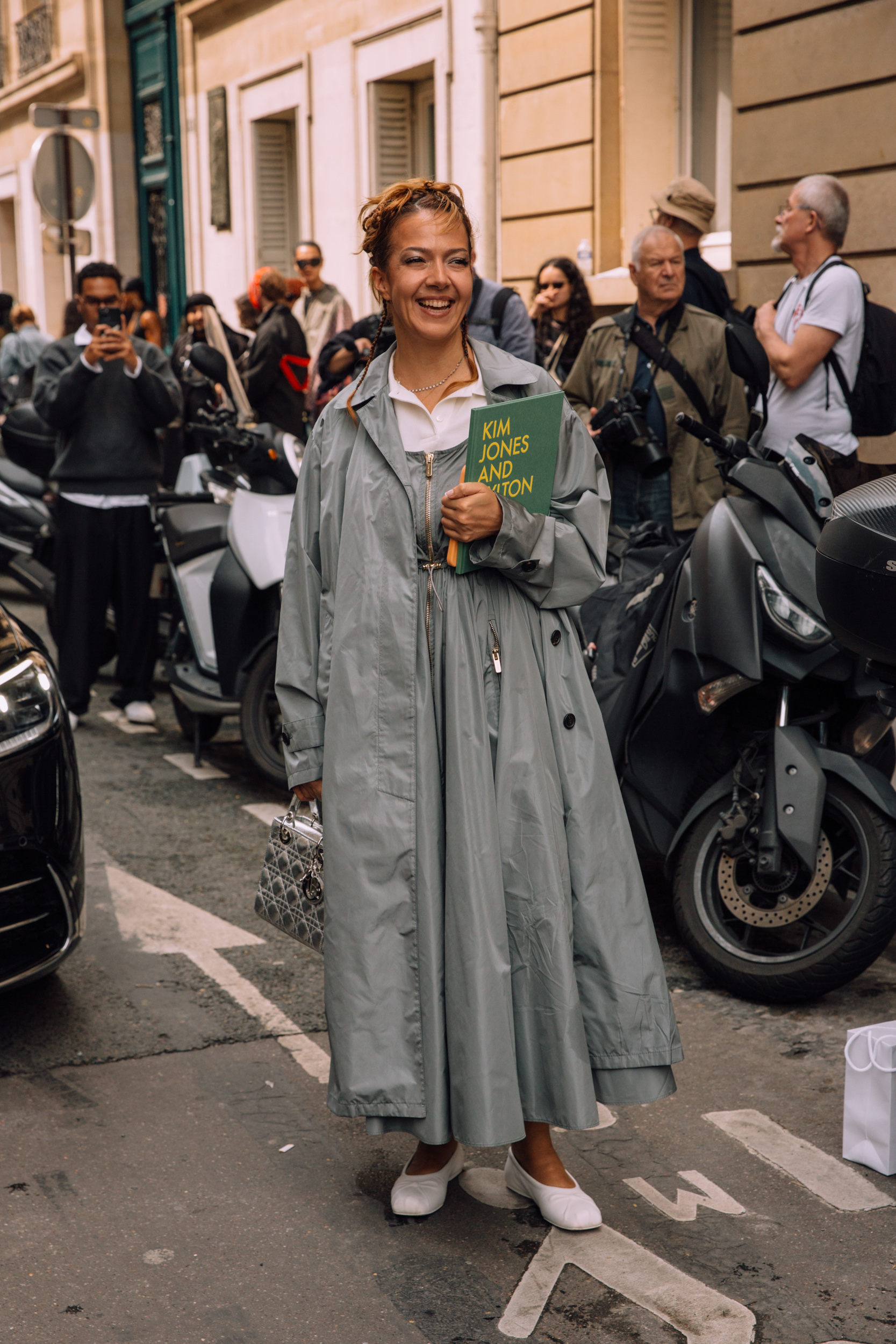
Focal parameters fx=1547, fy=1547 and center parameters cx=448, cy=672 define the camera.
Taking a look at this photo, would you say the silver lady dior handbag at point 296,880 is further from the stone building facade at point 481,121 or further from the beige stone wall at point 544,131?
the beige stone wall at point 544,131

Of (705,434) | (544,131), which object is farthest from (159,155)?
(705,434)

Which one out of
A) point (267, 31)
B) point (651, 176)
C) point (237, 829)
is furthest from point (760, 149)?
point (267, 31)

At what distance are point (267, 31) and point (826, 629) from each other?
14279mm

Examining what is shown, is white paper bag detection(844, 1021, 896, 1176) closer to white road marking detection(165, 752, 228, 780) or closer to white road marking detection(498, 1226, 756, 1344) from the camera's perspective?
white road marking detection(498, 1226, 756, 1344)

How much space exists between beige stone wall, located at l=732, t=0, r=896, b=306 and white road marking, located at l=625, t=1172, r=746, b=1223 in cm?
595

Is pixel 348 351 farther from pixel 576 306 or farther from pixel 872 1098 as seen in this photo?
pixel 872 1098

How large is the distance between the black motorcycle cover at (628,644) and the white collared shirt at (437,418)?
4.95ft

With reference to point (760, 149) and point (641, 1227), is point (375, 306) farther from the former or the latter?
point (641, 1227)

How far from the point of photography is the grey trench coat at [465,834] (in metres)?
2.83

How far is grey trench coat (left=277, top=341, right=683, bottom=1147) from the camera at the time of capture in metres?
2.83

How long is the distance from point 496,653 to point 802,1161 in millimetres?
1308

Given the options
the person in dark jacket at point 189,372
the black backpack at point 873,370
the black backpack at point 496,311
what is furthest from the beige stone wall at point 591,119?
the black backpack at point 873,370

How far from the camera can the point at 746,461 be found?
4113mm

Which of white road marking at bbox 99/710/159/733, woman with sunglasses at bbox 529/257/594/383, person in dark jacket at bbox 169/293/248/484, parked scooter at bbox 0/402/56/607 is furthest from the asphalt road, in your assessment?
person in dark jacket at bbox 169/293/248/484
